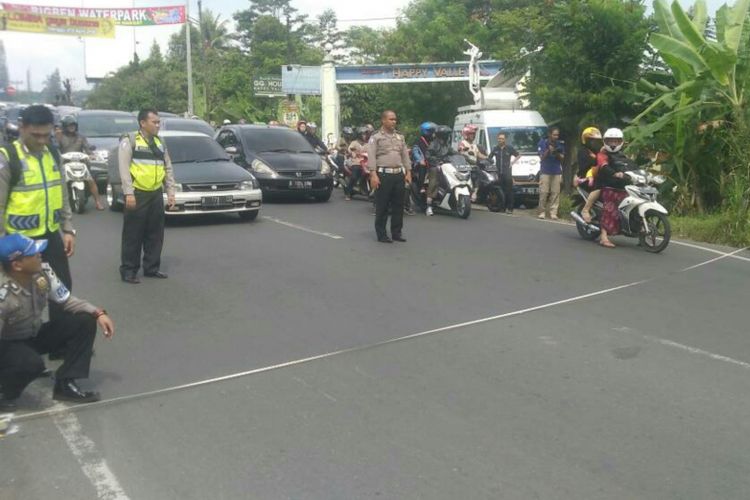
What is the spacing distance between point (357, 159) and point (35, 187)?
1259 cm

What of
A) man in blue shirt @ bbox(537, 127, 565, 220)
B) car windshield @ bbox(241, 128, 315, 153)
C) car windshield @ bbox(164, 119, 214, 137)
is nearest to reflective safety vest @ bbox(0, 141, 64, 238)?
man in blue shirt @ bbox(537, 127, 565, 220)

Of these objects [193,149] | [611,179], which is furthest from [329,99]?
[611,179]

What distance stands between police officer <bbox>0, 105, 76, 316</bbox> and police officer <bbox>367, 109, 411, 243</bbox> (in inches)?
242

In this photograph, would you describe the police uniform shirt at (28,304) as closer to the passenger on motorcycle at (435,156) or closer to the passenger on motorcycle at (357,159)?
the passenger on motorcycle at (435,156)

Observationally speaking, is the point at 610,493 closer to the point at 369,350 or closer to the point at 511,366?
the point at 511,366

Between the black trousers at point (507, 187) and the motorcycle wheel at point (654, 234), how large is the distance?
4.97m

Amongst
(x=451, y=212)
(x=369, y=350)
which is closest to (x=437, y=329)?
(x=369, y=350)

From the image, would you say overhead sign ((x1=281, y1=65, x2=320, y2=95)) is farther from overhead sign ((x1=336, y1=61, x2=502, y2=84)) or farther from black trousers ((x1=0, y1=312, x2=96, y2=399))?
black trousers ((x1=0, y1=312, x2=96, y2=399))

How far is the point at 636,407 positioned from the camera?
5152 mm

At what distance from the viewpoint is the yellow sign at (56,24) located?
139 feet

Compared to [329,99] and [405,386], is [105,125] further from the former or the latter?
[329,99]

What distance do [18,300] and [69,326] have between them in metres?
0.41

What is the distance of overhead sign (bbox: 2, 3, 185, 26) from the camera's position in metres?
41.4

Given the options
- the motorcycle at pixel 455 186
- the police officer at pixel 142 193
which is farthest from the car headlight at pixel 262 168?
the police officer at pixel 142 193
